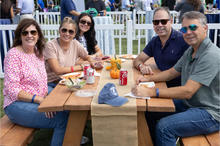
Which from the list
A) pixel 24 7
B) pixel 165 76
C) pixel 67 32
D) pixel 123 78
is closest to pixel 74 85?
pixel 123 78

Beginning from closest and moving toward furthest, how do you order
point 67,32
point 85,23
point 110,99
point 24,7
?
point 110,99 < point 67,32 < point 85,23 < point 24,7

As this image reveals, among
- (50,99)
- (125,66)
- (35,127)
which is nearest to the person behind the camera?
(50,99)

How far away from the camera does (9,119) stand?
2.64 metres

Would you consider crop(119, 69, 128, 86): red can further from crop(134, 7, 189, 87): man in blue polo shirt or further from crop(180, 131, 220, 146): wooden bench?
crop(180, 131, 220, 146): wooden bench

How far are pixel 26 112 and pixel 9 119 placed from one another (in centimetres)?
34

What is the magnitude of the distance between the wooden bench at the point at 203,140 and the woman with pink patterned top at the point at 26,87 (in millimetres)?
1159

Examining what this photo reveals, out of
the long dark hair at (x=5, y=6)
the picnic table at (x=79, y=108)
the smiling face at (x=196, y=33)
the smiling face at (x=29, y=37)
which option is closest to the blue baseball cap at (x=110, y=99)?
the picnic table at (x=79, y=108)

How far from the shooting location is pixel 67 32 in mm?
3385

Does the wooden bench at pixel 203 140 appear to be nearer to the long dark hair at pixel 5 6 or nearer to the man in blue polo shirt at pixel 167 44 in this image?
the man in blue polo shirt at pixel 167 44

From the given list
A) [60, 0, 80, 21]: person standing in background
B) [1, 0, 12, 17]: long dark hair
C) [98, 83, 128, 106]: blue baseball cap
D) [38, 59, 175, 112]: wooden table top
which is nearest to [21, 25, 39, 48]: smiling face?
[38, 59, 175, 112]: wooden table top

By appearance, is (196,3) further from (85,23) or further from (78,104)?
(78,104)

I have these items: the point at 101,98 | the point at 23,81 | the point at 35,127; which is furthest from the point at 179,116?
the point at 23,81

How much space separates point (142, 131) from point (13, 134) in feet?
3.97

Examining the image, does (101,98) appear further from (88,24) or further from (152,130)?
(88,24)
